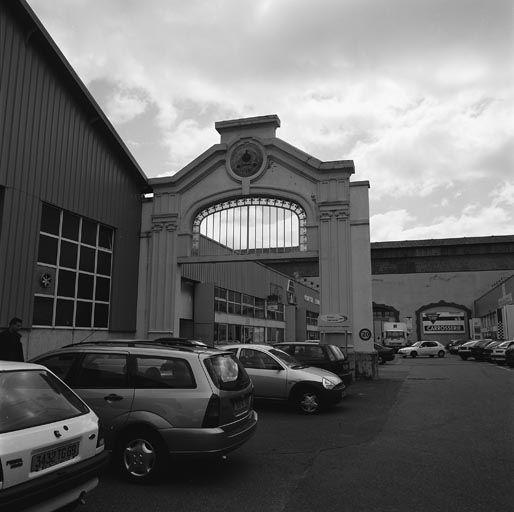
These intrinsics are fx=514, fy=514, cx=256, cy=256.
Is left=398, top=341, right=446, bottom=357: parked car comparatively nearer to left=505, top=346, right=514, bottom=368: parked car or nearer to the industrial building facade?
left=505, top=346, right=514, bottom=368: parked car

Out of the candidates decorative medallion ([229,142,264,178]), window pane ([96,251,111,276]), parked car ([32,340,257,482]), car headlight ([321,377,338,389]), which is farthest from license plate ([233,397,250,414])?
decorative medallion ([229,142,264,178])

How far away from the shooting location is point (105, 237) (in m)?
17.7

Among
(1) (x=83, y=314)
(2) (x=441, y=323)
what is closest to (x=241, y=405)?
(1) (x=83, y=314)

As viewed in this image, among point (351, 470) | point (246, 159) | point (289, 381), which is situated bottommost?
point (351, 470)

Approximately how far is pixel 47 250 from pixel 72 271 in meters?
1.34

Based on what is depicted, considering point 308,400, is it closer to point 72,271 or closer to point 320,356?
point 320,356

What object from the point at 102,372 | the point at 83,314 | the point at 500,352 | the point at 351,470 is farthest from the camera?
the point at 500,352

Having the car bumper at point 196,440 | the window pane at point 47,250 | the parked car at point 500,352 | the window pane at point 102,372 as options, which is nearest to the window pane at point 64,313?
the window pane at point 47,250

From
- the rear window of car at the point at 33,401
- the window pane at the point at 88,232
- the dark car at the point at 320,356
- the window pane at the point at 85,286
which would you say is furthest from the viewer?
the window pane at the point at 88,232

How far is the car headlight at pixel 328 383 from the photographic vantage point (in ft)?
36.5

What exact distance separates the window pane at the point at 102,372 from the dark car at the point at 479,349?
3034cm

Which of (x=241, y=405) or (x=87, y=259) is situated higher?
(x=87, y=259)

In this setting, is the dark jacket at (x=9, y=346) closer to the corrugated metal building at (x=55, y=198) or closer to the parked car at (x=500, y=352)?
the corrugated metal building at (x=55, y=198)

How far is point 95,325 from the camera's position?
16.8 metres
